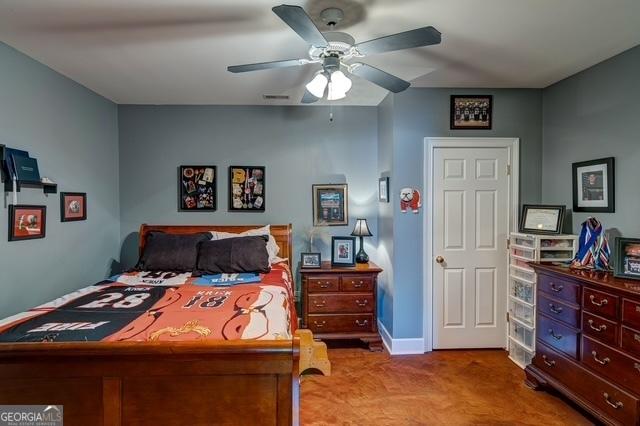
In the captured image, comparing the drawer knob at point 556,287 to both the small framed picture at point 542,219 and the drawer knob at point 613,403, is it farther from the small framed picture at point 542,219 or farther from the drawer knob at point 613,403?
the drawer knob at point 613,403

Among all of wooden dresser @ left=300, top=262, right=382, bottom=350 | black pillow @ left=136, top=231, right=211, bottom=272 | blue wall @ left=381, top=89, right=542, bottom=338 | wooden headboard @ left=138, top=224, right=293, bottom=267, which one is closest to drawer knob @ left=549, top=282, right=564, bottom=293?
blue wall @ left=381, top=89, right=542, bottom=338

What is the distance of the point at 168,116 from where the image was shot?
3.82 m

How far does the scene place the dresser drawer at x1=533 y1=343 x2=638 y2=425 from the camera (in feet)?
6.48

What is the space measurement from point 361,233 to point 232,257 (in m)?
1.33

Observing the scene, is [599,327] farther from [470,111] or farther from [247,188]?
[247,188]

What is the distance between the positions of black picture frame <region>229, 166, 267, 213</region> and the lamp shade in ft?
3.50

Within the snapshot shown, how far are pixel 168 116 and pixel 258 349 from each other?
3.21 metres

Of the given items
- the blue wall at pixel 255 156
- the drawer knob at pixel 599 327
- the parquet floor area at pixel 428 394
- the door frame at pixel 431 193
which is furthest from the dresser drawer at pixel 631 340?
the blue wall at pixel 255 156

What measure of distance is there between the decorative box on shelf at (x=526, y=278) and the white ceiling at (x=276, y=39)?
1.42 m

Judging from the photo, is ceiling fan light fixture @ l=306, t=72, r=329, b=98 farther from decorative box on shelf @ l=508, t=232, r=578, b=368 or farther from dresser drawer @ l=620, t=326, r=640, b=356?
dresser drawer @ l=620, t=326, r=640, b=356

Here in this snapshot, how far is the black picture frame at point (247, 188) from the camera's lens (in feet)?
12.6

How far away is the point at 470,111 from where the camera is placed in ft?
10.8

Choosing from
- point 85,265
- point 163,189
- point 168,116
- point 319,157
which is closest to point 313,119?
point 319,157

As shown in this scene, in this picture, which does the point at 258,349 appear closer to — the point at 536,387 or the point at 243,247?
the point at 243,247
